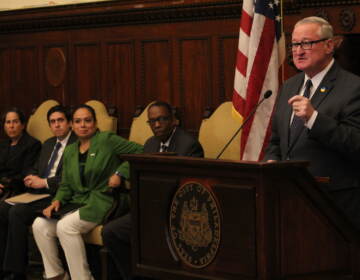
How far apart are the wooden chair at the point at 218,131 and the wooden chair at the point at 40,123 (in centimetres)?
198

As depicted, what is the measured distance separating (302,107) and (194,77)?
3.56 m

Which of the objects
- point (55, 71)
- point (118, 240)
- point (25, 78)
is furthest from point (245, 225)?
point (25, 78)

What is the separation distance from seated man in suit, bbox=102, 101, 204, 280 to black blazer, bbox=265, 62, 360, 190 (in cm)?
186

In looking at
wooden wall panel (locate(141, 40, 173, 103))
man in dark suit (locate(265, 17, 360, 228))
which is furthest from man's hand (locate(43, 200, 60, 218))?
man in dark suit (locate(265, 17, 360, 228))

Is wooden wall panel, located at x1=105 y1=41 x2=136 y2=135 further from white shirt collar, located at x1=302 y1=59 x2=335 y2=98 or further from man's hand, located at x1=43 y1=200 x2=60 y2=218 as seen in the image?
white shirt collar, located at x1=302 y1=59 x2=335 y2=98

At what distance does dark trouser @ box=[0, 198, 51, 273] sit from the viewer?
6559 millimetres

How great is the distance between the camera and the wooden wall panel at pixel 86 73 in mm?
7988

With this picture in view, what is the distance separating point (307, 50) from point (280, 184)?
0.81 metres

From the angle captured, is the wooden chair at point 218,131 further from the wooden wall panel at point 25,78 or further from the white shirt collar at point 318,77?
the wooden wall panel at point 25,78

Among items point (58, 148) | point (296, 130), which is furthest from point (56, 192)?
point (296, 130)

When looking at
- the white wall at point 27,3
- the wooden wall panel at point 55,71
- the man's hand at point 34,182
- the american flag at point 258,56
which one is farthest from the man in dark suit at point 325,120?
the white wall at point 27,3

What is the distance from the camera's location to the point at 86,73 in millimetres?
8070

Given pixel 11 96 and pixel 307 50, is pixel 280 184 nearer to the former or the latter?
pixel 307 50

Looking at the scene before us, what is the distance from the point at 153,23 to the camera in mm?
7500
